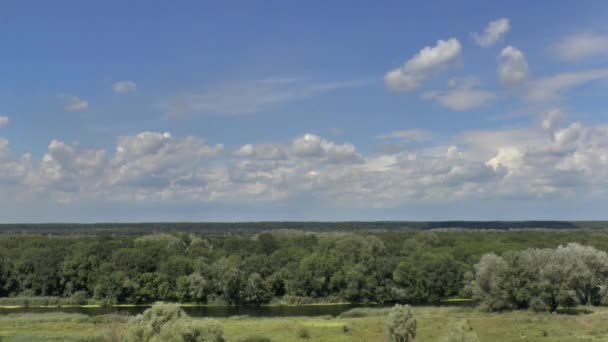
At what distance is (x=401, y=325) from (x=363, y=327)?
1543 centimetres

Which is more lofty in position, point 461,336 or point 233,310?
point 461,336

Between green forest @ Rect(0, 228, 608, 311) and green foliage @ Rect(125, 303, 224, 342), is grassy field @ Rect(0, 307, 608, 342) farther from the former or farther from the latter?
green forest @ Rect(0, 228, 608, 311)

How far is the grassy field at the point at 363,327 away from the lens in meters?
59.1

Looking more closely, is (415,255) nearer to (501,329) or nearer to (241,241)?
(241,241)

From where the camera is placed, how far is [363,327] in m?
67.4

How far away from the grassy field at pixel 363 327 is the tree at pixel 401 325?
2757mm

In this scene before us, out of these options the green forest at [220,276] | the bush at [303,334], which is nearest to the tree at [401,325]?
the bush at [303,334]

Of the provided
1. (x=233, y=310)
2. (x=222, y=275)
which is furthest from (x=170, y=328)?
(x=222, y=275)

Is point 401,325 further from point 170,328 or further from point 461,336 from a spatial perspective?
point 170,328

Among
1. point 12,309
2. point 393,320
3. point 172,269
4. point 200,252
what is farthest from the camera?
point 200,252

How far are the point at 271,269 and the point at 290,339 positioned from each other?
6075 centimetres

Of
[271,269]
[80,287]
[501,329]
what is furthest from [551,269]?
[80,287]

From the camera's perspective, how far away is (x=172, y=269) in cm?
11675

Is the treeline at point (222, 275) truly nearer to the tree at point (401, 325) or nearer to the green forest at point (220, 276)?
the green forest at point (220, 276)
